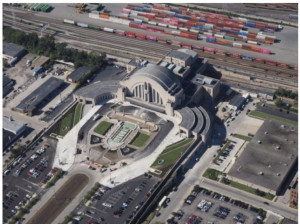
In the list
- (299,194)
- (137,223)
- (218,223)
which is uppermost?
(299,194)

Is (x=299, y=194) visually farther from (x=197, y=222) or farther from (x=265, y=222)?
(x=197, y=222)

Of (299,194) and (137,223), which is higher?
(299,194)

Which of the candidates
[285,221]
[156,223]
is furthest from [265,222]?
[156,223]

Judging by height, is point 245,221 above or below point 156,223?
above

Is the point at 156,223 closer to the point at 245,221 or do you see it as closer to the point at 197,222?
the point at 197,222

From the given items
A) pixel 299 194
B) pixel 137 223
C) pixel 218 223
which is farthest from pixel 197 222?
pixel 299 194

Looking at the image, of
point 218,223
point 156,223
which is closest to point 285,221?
point 218,223

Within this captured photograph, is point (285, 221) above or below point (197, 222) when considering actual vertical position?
above

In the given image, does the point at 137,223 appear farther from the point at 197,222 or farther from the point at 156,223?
the point at 197,222
